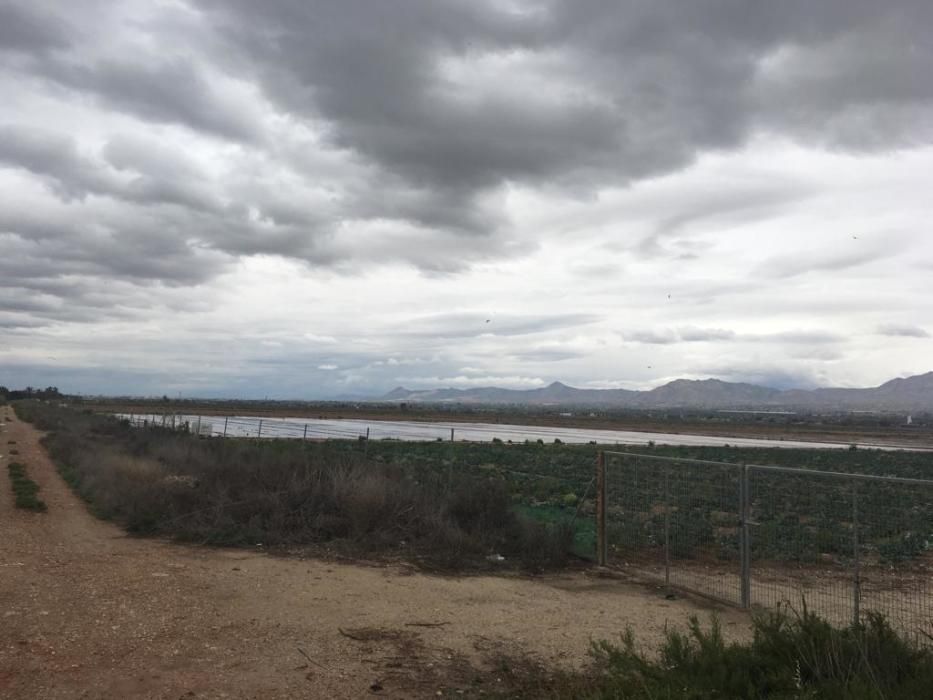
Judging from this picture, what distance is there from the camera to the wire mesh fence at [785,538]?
8.45 m

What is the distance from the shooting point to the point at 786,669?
547cm

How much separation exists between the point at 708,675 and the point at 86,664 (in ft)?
17.8

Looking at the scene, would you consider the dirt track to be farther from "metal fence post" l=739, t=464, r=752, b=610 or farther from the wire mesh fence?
the wire mesh fence

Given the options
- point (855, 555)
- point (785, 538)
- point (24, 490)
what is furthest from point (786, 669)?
point (24, 490)

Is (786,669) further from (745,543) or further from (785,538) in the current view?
(785,538)

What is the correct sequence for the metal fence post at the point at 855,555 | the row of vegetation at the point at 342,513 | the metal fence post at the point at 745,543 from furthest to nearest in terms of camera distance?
the row of vegetation at the point at 342,513, the metal fence post at the point at 745,543, the metal fence post at the point at 855,555

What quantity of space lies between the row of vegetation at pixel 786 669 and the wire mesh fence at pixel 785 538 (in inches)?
38.7

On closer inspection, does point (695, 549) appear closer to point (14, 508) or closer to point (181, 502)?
point (181, 502)

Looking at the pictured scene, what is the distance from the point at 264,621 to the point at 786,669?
562cm

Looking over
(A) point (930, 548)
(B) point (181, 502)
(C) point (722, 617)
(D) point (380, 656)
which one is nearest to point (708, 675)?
(D) point (380, 656)

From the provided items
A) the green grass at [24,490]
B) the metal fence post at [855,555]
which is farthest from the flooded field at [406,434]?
the metal fence post at [855,555]

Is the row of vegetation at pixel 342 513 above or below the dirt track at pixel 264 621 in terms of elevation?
above

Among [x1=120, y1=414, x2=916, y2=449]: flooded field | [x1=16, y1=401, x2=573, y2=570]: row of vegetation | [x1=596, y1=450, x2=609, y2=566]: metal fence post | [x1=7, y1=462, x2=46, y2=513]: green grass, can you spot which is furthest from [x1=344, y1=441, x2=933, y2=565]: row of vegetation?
[x1=120, y1=414, x2=916, y2=449]: flooded field

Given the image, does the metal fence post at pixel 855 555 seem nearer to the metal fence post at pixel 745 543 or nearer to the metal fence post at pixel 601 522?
the metal fence post at pixel 745 543
